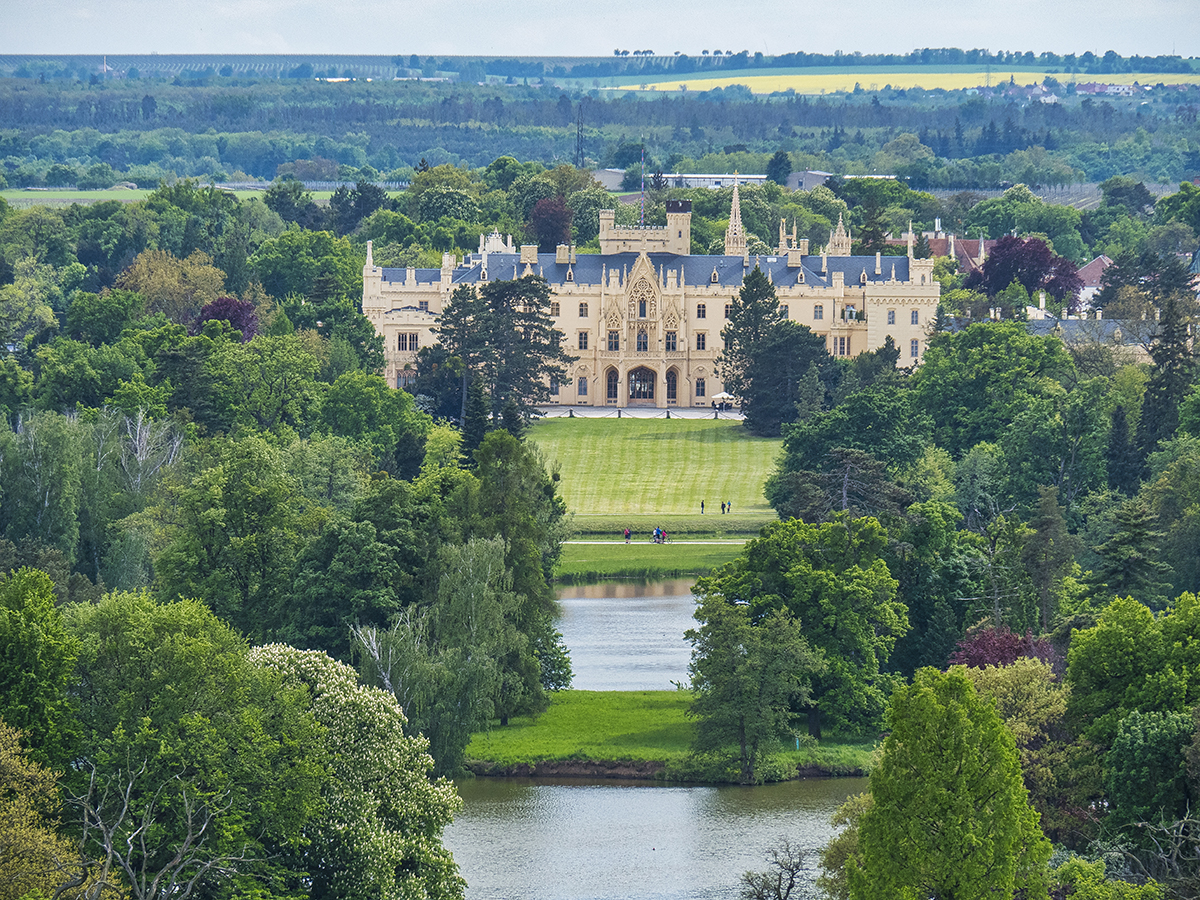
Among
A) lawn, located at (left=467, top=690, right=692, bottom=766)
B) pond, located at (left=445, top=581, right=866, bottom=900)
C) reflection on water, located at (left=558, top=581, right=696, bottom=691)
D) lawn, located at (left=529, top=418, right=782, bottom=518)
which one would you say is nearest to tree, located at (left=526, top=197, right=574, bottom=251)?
lawn, located at (left=529, top=418, right=782, bottom=518)

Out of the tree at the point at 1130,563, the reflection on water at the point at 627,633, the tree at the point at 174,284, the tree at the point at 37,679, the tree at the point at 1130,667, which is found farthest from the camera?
the tree at the point at 174,284

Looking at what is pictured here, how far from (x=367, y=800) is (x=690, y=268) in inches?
3604

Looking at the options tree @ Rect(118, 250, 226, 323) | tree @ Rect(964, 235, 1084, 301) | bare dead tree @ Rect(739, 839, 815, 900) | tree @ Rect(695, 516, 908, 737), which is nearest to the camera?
bare dead tree @ Rect(739, 839, 815, 900)

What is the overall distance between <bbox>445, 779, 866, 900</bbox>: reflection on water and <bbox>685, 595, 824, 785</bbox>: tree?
1504 mm

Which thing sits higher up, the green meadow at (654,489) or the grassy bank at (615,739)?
the green meadow at (654,489)

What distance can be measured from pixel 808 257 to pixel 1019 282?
19.0 m

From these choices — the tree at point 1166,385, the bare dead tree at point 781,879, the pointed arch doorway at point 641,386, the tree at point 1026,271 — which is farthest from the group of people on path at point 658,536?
the tree at point 1026,271

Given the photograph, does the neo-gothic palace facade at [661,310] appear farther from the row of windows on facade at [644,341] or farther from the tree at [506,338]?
the tree at [506,338]

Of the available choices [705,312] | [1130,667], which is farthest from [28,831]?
[705,312]

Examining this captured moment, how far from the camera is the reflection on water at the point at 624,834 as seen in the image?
5584cm

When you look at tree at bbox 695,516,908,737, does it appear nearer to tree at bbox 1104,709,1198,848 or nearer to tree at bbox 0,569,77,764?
tree at bbox 1104,709,1198,848

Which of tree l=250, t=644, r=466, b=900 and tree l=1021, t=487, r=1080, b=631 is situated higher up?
tree l=1021, t=487, r=1080, b=631

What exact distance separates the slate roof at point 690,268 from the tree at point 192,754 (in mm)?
87980

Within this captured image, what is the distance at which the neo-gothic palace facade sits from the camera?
13512 cm
